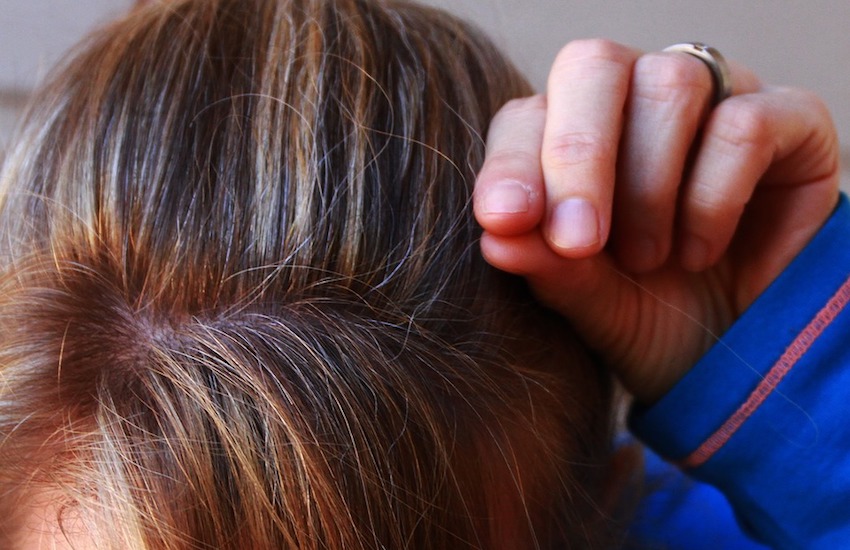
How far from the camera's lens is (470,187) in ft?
1.47

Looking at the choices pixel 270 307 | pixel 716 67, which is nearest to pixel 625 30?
pixel 716 67

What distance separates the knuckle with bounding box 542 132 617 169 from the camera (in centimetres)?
42

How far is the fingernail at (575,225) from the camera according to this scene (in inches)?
15.2

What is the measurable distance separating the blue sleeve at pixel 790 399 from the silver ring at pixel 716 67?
0.13m

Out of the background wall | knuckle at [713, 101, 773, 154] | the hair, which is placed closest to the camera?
the hair

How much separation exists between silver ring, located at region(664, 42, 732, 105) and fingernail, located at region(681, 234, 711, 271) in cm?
10

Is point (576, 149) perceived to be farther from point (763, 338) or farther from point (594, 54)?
point (763, 338)

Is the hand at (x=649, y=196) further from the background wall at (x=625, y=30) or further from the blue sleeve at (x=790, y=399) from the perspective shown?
the background wall at (x=625, y=30)

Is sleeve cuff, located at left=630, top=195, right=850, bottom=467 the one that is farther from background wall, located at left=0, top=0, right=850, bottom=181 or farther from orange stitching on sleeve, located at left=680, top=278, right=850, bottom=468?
background wall, located at left=0, top=0, right=850, bottom=181

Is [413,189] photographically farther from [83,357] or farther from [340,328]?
[83,357]

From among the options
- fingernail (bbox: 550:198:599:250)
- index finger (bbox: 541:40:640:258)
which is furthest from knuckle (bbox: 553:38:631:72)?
fingernail (bbox: 550:198:599:250)

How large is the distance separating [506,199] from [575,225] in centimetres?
4

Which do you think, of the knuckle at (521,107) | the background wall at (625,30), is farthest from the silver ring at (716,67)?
the background wall at (625,30)

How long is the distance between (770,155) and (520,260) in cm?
21
